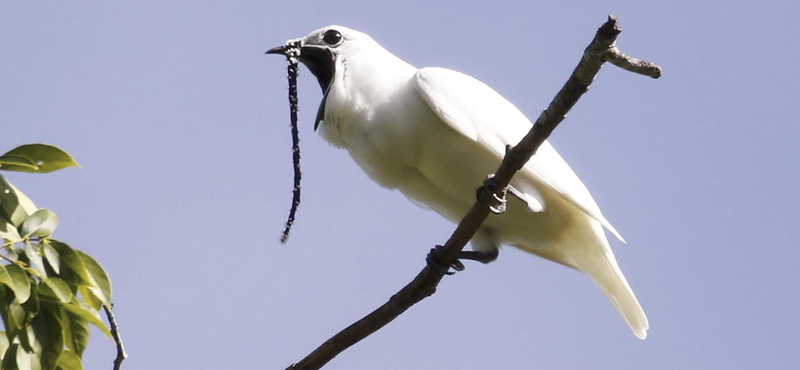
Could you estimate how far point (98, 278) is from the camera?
8.40 feet

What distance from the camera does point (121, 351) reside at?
267cm

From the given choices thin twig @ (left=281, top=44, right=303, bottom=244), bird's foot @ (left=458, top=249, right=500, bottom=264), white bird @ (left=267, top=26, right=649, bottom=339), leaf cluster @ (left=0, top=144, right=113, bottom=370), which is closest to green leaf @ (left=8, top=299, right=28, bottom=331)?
leaf cluster @ (left=0, top=144, right=113, bottom=370)

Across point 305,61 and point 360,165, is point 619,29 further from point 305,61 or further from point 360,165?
point 305,61

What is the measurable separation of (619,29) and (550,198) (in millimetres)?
1453

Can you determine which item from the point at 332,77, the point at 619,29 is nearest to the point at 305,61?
the point at 332,77

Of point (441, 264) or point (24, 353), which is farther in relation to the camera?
point (441, 264)

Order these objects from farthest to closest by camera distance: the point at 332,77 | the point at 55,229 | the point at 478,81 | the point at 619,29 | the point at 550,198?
1. the point at 332,77
2. the point at 478,81
3. the point at 550,198
4. the point at 619,29
5. the point at 55,229

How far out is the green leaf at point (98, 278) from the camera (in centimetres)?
253

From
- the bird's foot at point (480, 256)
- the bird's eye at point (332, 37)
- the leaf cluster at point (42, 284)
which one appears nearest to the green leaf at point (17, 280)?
the leaf cluster at point (42, 284)

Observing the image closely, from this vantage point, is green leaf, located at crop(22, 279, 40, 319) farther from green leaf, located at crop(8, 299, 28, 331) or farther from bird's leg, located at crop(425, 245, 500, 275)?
bird's leg, located at crop(425, 245, 500, 275)

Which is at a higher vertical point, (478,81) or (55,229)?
(478,81)

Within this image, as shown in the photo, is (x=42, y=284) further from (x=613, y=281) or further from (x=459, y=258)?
(x=613, y=281)

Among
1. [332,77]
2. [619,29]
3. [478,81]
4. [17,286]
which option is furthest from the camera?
[332,77]

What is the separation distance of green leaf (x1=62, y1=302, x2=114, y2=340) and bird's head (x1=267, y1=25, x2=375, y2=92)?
237 cm
